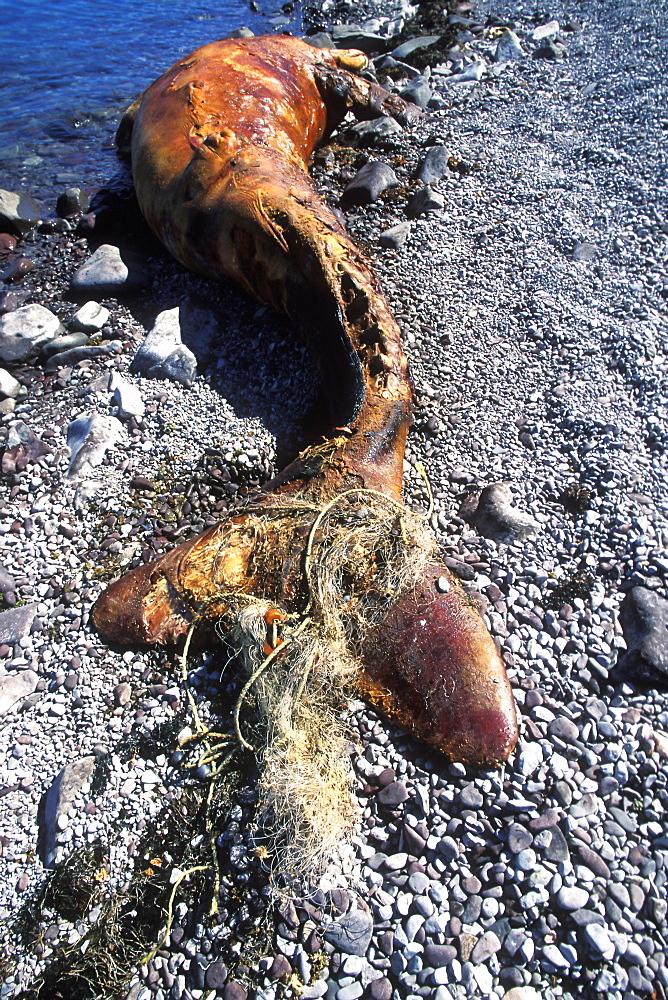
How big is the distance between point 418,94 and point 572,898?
787 centimetres

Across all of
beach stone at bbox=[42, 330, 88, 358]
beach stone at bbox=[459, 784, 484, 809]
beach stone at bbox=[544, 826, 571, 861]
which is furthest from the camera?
beach stone at bbox=[42, 330, 88, 358]

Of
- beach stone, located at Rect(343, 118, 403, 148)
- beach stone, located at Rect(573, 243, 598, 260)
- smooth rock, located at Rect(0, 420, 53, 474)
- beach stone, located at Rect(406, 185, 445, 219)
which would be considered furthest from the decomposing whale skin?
beach stone, located at Rect(573, 243, 598, 260)

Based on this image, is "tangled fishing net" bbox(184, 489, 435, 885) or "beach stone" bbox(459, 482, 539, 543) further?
→ "beach stone" bbox(459, 482, 539, 543)

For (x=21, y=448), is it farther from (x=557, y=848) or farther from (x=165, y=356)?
(x=557, y=848)

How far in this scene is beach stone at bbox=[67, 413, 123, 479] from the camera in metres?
4.10

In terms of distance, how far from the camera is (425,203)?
19.2 feet

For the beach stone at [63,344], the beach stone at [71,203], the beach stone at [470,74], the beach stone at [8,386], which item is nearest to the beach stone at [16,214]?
the beach stone at [71,203]

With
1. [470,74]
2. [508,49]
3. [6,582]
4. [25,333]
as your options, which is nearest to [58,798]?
[6,582]

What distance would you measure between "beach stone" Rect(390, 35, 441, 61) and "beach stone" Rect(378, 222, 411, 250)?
15.1ft

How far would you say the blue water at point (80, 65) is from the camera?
7.85m

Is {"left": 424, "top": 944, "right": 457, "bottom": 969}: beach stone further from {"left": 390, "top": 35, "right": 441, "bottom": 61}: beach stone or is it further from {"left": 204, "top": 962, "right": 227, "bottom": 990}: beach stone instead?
{"left": 390, "top": 35, "right": 441, "bottom": 61}: beach stone

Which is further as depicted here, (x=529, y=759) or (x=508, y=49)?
(x=508, y=49)

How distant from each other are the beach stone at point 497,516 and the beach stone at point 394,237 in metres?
2.57

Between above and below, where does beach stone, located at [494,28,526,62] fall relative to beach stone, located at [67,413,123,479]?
above
